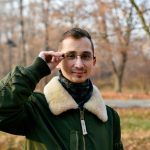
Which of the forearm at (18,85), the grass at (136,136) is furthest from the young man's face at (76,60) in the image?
the grass at (136,136)

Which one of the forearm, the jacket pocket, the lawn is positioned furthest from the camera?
the lawn

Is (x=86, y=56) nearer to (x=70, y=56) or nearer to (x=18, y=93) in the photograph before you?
(x=70, y=56)

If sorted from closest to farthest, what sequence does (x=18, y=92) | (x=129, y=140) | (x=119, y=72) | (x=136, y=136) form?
(x=18, y=92) < (x=129, y=140) < (x=136, y=136) < (x=119, y=72)

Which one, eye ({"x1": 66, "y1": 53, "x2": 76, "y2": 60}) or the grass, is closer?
eye ({"x1": 66, "y1": 53, "x2": 76, "y2": 60})

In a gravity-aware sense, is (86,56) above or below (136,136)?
→ above

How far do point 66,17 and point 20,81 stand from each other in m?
22.7

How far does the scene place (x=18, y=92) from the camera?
2172mm

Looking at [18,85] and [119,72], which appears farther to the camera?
[119,72]

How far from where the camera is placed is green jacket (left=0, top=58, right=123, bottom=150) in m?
2.20

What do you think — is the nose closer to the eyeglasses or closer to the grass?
the eyeglasses

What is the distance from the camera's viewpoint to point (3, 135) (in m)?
8.12

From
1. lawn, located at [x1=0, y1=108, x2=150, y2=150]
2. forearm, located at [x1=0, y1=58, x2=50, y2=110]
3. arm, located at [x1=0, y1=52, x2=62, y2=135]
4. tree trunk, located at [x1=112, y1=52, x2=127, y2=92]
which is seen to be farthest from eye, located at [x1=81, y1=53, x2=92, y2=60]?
tree trunk, located at [x1=112, y1=52, x2=127, y2=92]

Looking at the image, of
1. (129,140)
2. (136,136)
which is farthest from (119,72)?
(129,140)

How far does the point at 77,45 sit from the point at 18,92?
1.56 ft
